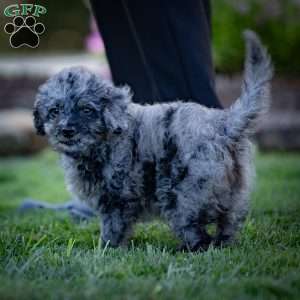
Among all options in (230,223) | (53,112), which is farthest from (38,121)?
(230,223)

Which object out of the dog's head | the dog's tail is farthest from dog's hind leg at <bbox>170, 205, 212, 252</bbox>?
the dog's head

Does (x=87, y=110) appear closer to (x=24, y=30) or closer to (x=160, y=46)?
(x=24, y=30)

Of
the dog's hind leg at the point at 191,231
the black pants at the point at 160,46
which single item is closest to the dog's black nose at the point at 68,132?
the dog's hind leg at the point at 191,231

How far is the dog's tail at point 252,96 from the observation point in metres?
3.64

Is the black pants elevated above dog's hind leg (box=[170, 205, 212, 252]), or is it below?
above

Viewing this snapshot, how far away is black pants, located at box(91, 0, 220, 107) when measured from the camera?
448cm

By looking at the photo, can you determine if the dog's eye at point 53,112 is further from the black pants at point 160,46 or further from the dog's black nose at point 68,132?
the black pants at point 160,46

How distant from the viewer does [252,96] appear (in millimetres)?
3668

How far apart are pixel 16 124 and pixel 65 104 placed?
5.91m

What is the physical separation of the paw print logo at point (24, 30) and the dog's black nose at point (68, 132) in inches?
28.9

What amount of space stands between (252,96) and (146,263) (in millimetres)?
1065

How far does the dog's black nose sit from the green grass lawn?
0.54 m

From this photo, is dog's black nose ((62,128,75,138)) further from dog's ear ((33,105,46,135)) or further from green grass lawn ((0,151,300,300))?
green grass lawn ((0,151,300,300))

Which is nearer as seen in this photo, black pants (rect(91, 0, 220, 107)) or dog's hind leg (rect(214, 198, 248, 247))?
dog's hind leg (rect(214, 198, 248, 247))
